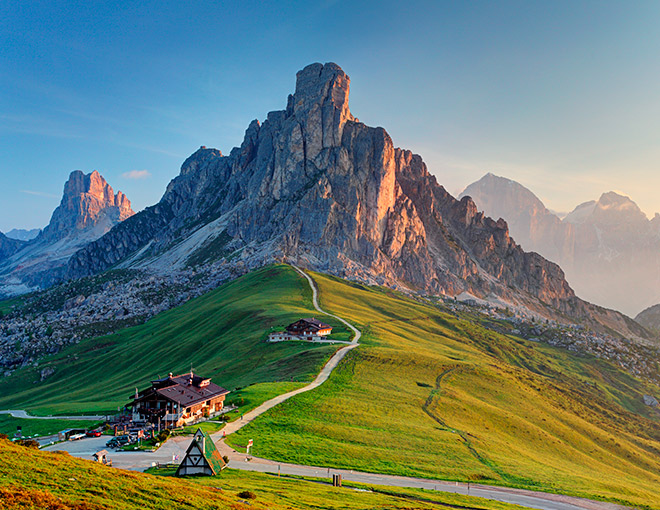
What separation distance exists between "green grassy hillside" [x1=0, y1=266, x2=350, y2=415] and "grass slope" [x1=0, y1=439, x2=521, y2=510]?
1747 inches

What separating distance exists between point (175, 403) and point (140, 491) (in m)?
36.6

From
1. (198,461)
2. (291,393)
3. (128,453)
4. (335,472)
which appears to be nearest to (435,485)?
(335,472)

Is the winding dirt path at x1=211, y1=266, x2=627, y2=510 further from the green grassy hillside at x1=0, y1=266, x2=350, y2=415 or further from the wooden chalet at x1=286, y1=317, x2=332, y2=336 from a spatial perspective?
the wooden chalet at x1=286, y1=317, x2=332, y2=336

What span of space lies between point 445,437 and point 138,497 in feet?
146

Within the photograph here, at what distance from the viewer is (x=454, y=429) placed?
217 feet

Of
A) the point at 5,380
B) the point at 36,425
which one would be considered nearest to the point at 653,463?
the point at 36,425

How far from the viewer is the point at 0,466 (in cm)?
2664

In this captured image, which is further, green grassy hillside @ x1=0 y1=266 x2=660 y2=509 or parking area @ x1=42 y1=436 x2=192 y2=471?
green grassy hillside @ x1=0 y1=266 x2=660 y2=509

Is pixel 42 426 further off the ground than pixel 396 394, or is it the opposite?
pixel 396 394

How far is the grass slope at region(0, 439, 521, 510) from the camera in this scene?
78.7ft

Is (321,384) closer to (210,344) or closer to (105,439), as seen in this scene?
(105,439)

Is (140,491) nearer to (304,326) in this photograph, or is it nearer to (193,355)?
(304,326)

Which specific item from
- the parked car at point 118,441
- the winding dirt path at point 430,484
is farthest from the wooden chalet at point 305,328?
the parked car at point 118,441

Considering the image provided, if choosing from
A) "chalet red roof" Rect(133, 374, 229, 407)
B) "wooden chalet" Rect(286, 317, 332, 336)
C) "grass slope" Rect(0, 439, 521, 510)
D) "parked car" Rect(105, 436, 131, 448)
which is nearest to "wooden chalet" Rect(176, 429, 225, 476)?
"grass slope" Rect(0, 439, 521, 510)
